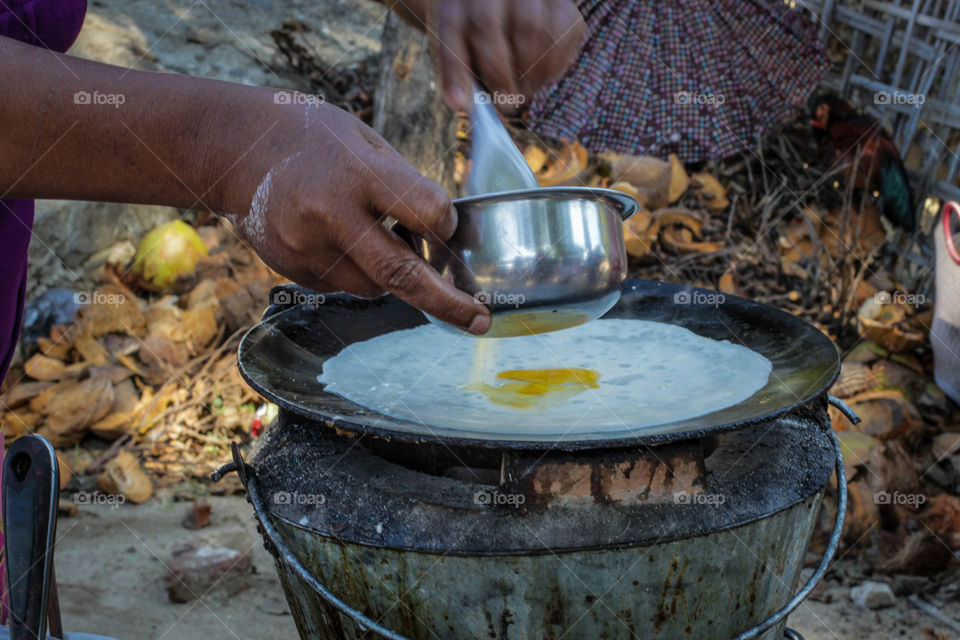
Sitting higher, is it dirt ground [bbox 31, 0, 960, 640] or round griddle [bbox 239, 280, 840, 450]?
round griddle [bbox 239, 280, 840, 450]

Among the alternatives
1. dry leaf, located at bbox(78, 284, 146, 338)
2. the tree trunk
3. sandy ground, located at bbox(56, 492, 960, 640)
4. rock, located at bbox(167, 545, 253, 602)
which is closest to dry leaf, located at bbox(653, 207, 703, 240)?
the tree trunk

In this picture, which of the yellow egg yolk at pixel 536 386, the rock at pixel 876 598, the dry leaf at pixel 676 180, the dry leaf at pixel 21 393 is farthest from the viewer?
the dry leaf at pixel 676 180

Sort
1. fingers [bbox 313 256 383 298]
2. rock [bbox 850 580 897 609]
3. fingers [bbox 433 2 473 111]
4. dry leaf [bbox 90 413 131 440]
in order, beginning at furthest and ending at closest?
dry leaf [bbox 90 413 131 440] < rock [bbox 850 580 897 609] < fingers [bbox 433 2 473 111] < fingers [bbox 313 256 383 298]

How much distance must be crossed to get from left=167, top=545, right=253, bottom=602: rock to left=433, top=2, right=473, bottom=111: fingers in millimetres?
2144

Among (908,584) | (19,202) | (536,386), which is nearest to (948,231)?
(908,584)

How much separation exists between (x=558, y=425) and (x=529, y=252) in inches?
16.0

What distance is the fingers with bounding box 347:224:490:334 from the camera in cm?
124

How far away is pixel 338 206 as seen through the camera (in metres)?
1.17

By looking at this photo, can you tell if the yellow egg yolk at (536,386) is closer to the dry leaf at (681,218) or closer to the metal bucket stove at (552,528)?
the metal bucket stove at (552,528)

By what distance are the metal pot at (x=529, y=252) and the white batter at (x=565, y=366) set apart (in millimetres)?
256

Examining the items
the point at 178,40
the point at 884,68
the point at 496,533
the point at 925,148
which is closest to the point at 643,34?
the point at 884,68

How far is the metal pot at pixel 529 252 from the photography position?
1400mm

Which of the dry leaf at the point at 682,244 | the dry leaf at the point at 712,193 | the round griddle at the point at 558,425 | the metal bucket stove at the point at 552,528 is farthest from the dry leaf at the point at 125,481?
the dry leaf at the point at 712,193

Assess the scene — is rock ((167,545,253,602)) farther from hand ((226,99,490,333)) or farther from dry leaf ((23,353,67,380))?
hand ((226,99,490,333))
